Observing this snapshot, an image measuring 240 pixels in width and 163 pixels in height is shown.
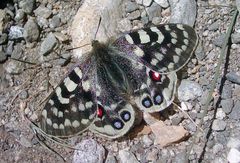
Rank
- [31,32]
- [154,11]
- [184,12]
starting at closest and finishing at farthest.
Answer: [184,12]
[154,11]
[31,32]

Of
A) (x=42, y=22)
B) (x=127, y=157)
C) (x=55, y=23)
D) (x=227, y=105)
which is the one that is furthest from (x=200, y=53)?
(x=42, y=22)

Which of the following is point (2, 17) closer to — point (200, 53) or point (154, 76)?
point (154, 76)

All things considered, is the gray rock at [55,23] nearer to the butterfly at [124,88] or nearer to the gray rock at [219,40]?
the butterfly at [124,88]

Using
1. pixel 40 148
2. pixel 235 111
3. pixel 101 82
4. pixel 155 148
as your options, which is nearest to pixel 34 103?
pixel 40 148

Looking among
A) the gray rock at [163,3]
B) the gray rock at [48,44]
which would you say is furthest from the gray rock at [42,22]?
the gray rock at [163,3]

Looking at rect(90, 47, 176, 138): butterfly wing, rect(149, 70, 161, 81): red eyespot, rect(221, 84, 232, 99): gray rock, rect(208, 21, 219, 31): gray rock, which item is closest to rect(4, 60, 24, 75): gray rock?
rect(90, 47, 176, 138): butterfly wing

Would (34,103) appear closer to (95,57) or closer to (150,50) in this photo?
(95,57)

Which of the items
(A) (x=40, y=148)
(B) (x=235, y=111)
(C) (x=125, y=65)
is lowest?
(A) (x=40, y=148)
